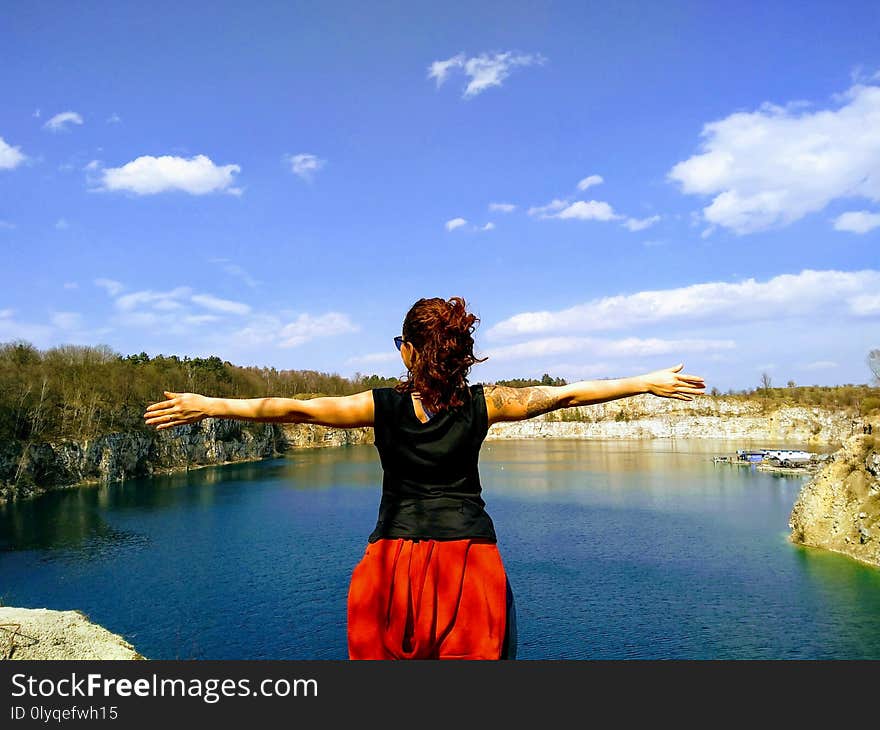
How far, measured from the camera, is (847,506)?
31047mm

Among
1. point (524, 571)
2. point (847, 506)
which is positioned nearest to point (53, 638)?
point (524, 571)

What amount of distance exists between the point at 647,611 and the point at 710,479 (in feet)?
144

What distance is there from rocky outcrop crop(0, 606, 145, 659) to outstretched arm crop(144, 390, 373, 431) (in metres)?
11.4

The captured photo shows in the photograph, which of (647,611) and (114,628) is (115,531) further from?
(647,611)

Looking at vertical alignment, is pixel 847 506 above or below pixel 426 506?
below

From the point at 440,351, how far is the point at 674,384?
1.03 metres

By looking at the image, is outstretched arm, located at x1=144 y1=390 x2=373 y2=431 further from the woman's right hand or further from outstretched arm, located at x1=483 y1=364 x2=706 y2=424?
the woman's right hand

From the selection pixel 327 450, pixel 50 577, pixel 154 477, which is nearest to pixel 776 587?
pixel 50 577

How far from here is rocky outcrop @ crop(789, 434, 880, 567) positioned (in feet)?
96.3

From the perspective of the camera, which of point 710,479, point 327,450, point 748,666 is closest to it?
point 748,666

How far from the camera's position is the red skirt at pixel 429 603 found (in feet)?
7.28

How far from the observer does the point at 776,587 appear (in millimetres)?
25766

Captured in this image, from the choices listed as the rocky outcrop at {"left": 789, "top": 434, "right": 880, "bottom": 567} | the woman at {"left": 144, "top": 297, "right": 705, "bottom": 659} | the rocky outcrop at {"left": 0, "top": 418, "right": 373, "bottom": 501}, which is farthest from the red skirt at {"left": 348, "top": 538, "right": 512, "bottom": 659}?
the rocky outcrop at {"left": 0, "top": 418, "right": 373, "bottom": 501}

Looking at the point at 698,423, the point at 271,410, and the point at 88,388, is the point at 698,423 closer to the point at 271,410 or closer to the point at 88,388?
the point at 88,388
